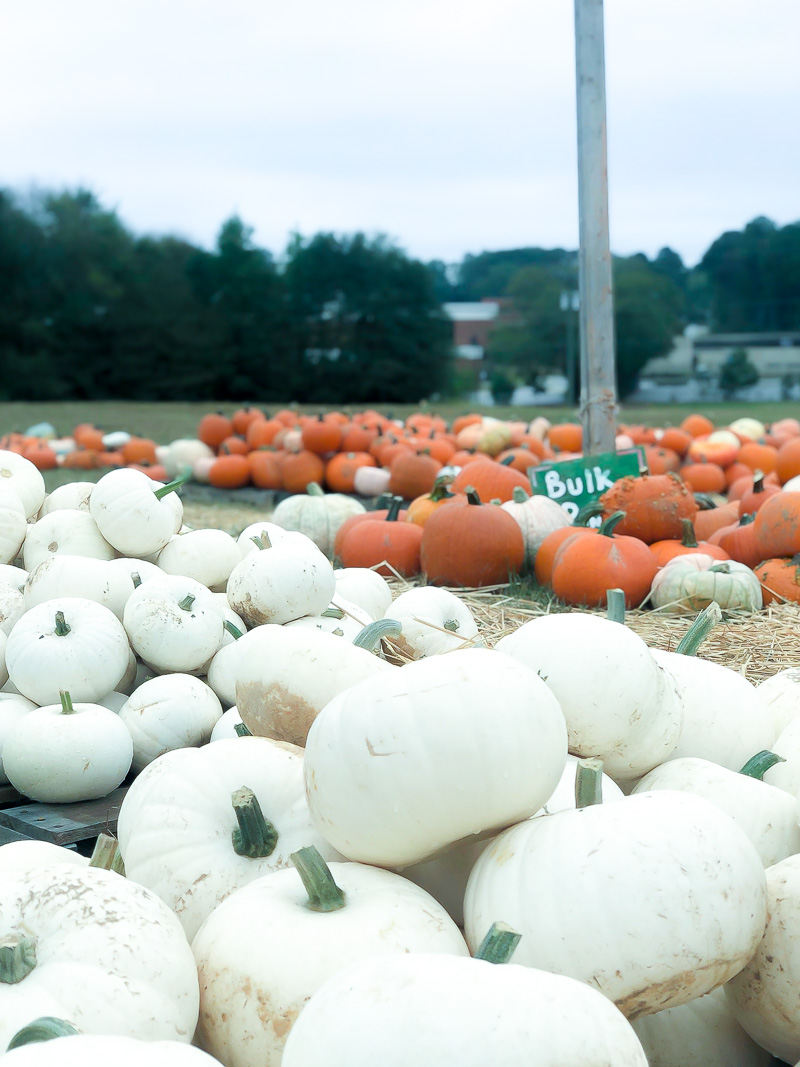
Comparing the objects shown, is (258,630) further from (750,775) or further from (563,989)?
(563,989)

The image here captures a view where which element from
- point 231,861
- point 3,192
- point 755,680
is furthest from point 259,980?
point 3,192

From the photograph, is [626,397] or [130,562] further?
[626,397]

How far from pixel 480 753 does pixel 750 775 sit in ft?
1.76

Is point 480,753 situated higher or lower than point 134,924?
higher

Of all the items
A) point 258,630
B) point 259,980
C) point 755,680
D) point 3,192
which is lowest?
point 755,680

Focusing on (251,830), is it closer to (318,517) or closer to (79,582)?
(79,582)

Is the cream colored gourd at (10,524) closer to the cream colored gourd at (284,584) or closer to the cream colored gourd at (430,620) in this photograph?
the cream colored gourd at (284,584)

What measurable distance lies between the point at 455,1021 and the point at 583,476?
10.8 feet

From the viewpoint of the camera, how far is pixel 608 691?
4.41 ft

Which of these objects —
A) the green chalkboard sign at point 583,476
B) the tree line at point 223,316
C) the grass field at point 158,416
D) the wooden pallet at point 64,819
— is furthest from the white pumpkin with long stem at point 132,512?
the tree line at point 223,316

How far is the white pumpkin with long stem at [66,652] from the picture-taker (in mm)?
1786

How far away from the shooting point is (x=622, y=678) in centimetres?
135

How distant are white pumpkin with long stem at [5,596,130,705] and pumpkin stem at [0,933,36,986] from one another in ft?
2.89

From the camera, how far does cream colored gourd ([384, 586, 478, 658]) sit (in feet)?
6.45
